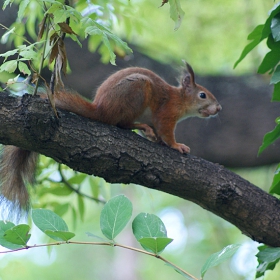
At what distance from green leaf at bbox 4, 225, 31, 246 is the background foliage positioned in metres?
0.62

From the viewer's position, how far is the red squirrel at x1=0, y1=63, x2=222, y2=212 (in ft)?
7.94

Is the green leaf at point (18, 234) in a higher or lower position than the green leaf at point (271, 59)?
lower

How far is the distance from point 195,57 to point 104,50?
2610mm

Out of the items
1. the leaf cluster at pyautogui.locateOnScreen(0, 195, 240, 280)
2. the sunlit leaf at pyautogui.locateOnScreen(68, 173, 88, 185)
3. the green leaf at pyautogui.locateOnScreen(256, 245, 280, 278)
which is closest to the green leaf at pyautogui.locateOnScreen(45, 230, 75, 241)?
the leaf cluster at pyautogui.locateOnScreen(0, 195, 240, 280)

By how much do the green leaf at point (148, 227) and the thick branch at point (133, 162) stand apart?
24.9 inches

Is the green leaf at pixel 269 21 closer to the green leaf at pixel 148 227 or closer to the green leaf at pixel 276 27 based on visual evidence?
the green leaf at pixel 276 27

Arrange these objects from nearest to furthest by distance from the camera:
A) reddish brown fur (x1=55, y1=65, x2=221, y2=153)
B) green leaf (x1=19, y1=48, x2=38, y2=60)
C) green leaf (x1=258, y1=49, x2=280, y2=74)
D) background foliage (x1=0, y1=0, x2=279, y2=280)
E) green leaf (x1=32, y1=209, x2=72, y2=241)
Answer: green leaf (x1=32, y1=209, x2=72, y2=241)
green leaf (x1=19, y1=48, x2=38, y2=60)
green leaf (x1=258, y1=49, x2=280, y2=74)
reddish brown fur (x1=55, y1=65, x2=221, y2=153)
background foliage (x1=0, y1=0, x2=279, y2=280)

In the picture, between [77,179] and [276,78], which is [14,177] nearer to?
[77,179]

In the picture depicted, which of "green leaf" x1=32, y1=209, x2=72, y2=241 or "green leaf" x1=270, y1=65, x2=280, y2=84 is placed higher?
"green leaf" x1=270, y1=65, x2=280, y2=84

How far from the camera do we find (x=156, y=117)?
3.09 m

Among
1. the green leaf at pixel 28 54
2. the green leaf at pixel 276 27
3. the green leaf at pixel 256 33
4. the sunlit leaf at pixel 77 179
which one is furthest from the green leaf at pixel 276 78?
the sunlit leaf at pixel 77 179

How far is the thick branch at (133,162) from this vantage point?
198 centimetres

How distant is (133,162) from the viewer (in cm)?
222

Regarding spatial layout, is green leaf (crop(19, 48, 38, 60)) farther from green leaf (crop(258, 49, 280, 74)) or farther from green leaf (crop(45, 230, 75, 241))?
green leaf (crop(258, 49, 280, 74))
